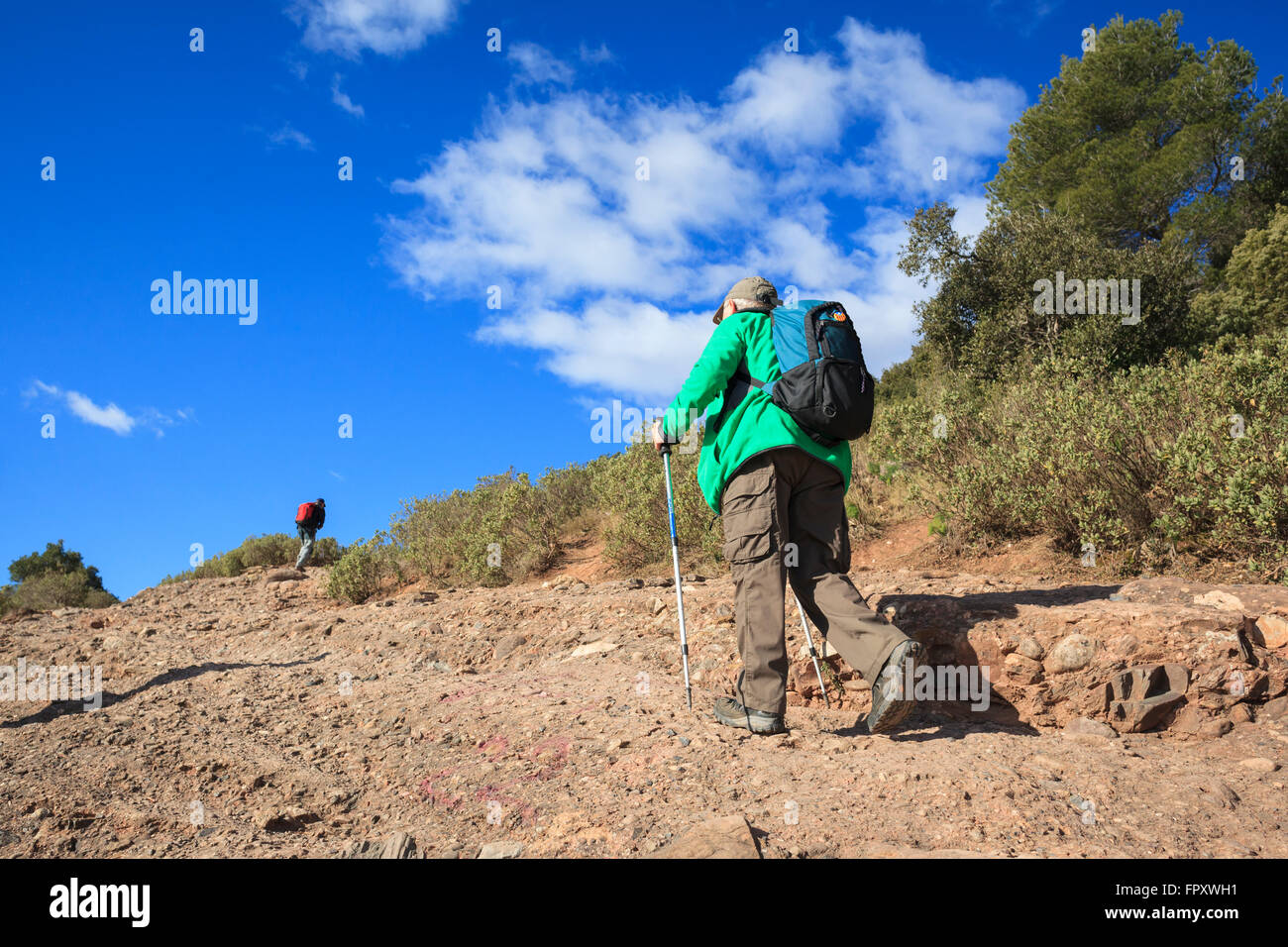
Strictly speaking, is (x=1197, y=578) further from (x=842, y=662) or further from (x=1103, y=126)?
(x=1103, y=126)

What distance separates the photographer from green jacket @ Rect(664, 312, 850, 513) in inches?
147

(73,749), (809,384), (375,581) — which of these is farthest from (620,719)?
(375,581)

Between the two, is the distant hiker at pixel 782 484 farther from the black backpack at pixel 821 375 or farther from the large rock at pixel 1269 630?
the large rock at pixel 1269 630

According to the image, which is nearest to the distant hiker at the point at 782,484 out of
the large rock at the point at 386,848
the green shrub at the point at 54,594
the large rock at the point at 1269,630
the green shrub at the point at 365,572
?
the large rock at the point at 386,848

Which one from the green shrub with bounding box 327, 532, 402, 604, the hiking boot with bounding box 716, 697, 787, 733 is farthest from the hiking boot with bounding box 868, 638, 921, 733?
the green shrub with bounding box 327, 532, 402, 604

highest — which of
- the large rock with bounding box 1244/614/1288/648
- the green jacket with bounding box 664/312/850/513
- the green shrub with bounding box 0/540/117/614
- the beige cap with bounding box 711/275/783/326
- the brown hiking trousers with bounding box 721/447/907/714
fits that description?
the beige cap with bounding box 711/275/783/326

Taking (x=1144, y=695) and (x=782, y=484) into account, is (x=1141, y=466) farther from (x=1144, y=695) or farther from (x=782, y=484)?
(x=782, y=484)

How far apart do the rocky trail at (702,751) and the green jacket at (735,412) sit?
1281mm

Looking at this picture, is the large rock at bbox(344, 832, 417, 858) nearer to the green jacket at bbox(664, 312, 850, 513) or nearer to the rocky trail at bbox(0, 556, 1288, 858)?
the rocky trail at bbox(0, 556, 1288, 858)

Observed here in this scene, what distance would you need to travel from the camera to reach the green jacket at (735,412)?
3736mm

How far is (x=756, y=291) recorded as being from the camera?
13.6 ft

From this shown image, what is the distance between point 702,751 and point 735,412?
158 cm

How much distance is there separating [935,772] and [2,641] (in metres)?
10.6

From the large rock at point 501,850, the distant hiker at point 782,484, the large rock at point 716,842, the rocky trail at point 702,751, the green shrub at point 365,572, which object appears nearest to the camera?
the large rock at point 716,842
